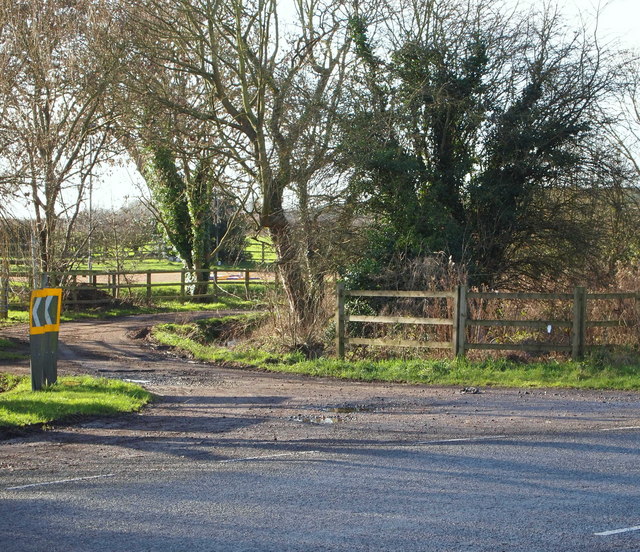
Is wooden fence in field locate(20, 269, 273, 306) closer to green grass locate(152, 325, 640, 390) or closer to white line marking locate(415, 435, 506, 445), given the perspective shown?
green grass locate(152, 325, 640, 390)

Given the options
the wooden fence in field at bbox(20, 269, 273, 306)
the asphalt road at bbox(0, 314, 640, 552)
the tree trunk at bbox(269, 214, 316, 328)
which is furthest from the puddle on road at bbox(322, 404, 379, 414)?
the wooden fence in field at bbox(20, 269, 273, 306)

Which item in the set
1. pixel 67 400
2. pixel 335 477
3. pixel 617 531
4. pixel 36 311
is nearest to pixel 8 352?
pixel 36 311

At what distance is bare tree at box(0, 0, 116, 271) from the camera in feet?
84.3

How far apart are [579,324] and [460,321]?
2349mm

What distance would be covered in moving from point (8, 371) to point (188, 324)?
10.2 metres

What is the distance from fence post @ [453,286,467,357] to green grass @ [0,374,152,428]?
6621mm

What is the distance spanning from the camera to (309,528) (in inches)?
237

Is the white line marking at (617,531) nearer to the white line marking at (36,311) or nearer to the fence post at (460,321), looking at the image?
the white line marking at (36,311)

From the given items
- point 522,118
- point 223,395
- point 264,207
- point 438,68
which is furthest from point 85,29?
point 223,395

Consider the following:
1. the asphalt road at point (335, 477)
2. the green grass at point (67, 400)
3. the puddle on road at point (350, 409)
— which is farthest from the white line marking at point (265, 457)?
the green grass at point (67, 400)

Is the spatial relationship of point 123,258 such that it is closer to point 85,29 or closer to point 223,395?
point 85,29

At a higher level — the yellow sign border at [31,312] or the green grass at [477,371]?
the yellow sign border at [31,312]

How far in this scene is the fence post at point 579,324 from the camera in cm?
1567

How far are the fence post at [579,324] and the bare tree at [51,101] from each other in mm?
15322
